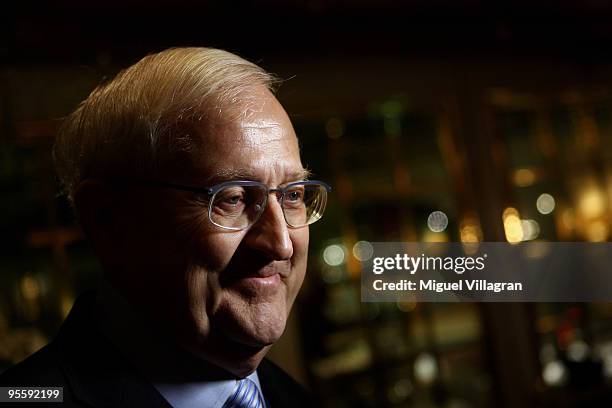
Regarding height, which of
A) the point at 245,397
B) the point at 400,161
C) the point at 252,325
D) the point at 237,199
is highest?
the point at 237,199

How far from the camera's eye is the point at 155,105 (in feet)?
2.14

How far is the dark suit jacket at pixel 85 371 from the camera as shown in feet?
2.11

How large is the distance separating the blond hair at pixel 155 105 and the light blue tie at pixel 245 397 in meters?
0.25

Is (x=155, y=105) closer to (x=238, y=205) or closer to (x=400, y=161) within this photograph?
(x=238, y=205)

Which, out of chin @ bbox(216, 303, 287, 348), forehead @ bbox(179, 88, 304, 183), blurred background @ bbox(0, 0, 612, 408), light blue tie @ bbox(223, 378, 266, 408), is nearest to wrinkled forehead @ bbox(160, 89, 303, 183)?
forehead @ bbox(179, 88, 304, 183)

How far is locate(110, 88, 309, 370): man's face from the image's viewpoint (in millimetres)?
636

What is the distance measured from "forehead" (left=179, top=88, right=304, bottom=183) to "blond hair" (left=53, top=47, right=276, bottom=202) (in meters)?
0.01

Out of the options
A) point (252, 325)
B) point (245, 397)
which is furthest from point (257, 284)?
point (245, 397)

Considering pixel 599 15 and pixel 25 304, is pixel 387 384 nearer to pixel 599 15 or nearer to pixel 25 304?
pixel 25 304

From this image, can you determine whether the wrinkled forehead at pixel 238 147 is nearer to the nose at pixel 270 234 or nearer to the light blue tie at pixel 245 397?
the nose at pixel 270 234

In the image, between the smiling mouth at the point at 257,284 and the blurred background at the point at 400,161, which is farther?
the blurred background at the point at 400,161

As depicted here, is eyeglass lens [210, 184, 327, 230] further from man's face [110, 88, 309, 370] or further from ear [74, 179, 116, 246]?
ear [74, 179, 116, 246]

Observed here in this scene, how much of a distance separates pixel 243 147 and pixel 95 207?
0.17m

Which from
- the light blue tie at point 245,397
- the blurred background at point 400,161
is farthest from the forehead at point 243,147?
the blurred background at point 400,161
